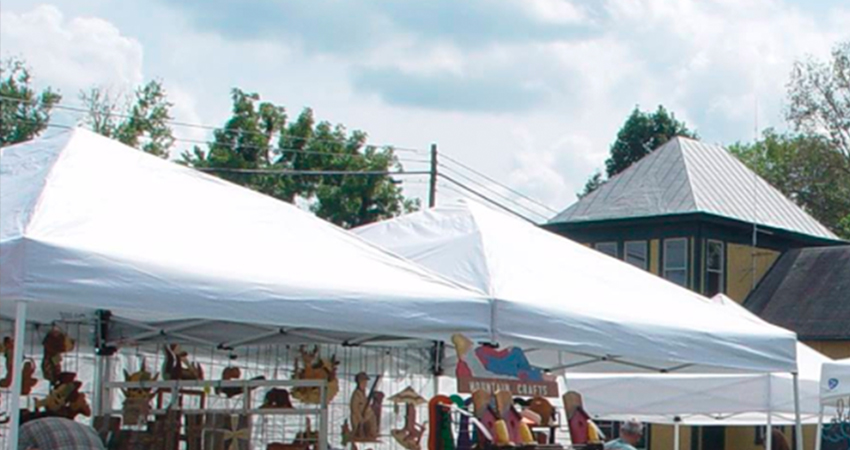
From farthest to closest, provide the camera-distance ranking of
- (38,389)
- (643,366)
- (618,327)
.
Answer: (643,366)
(38,389)
(618,327)

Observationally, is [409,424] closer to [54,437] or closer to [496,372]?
[496,372]

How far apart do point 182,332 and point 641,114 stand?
48421mm

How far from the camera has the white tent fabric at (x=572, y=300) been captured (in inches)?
297

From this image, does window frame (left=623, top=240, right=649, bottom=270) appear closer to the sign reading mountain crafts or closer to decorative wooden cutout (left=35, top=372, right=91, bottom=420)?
decorative wooden cutout (left=35, top=372, right=91, bottom=420)

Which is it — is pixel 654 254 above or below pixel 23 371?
above

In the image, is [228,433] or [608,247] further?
[608,247]

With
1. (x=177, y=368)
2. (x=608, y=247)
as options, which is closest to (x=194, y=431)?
(x=177, y=368)

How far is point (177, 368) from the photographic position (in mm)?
9023

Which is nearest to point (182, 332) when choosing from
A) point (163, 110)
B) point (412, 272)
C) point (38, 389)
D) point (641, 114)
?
point (38, 389)

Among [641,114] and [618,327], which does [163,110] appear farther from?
[618,327]

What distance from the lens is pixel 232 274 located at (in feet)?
21.1

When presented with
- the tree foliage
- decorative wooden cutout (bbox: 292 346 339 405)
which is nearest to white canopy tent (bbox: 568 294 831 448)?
decorative wooden cutout (bbox: 292 346 339 405)

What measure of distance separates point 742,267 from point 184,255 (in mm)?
30239

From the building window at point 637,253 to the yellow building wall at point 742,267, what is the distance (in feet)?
7.28
